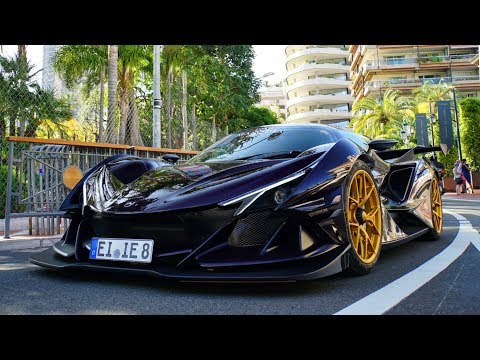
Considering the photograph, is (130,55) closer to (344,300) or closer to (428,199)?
(428,199)

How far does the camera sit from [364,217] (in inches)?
114

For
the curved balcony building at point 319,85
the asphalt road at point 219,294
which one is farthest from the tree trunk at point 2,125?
the curved balcony building at point 319,85

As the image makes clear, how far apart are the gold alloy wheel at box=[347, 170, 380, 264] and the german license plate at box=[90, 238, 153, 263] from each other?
3.85 ft

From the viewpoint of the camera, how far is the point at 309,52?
79938 millimetres

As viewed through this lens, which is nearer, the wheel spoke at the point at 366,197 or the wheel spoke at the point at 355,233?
the wheel spoke at the point at 355,233

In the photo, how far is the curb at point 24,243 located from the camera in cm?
553

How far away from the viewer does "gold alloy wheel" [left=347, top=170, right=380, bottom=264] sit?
2768mm

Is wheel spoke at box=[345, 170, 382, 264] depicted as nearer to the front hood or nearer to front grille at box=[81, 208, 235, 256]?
the front hood

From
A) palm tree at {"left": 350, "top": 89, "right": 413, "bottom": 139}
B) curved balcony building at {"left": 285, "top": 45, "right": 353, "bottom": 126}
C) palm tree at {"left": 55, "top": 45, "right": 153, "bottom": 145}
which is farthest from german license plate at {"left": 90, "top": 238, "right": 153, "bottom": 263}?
curved balcony building at {"left": 285, "top": 45, "right": 353, "bottom": 126}

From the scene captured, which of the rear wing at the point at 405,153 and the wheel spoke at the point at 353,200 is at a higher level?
the rear wing at the point at 405,153

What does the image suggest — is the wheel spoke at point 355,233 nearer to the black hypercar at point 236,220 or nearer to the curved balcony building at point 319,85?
the black hypercar at point 236,220

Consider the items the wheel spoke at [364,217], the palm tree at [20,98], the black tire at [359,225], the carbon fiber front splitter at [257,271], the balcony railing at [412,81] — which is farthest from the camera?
the balcony railing at [412,81]

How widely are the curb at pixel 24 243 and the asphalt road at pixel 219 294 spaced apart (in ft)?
8.70
